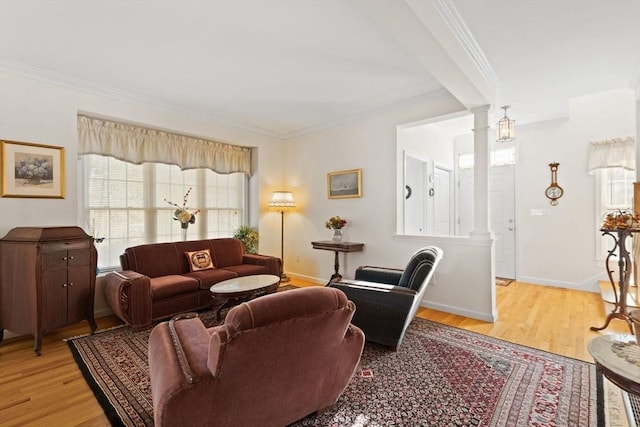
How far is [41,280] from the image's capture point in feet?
8.95

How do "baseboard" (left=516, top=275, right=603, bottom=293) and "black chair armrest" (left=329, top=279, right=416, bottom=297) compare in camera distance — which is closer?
"black chair armrest" (left=329, top=279, right=416, bottom=297)

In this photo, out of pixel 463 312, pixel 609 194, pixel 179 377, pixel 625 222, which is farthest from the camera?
pixel 609 194

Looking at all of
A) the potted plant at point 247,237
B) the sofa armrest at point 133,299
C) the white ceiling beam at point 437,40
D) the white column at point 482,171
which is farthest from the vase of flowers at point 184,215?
the white column at point 482,171

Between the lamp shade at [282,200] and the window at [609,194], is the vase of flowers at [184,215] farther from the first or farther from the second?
the window at [609,194]

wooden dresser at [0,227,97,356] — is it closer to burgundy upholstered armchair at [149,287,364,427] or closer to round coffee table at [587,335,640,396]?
burgundy upholstered armchair at [149,287,364,427]

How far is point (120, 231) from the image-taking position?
13.2 feet

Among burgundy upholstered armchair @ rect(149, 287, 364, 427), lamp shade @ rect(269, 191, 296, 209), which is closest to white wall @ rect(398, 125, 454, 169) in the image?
lamp shade @ rect(269, 191, 296, 209)

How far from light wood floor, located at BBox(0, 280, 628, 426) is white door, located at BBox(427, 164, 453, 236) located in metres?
1.61

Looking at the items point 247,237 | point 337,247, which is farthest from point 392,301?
point 247,237

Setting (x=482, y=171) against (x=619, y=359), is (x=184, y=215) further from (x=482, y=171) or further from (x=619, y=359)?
(x=619, y=359)

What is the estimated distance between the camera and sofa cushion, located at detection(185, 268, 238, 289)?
12.0ft

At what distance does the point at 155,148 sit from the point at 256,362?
3.84 m

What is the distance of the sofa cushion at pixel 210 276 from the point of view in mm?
3666

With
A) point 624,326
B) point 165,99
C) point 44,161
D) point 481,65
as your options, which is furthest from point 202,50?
point 624,326
